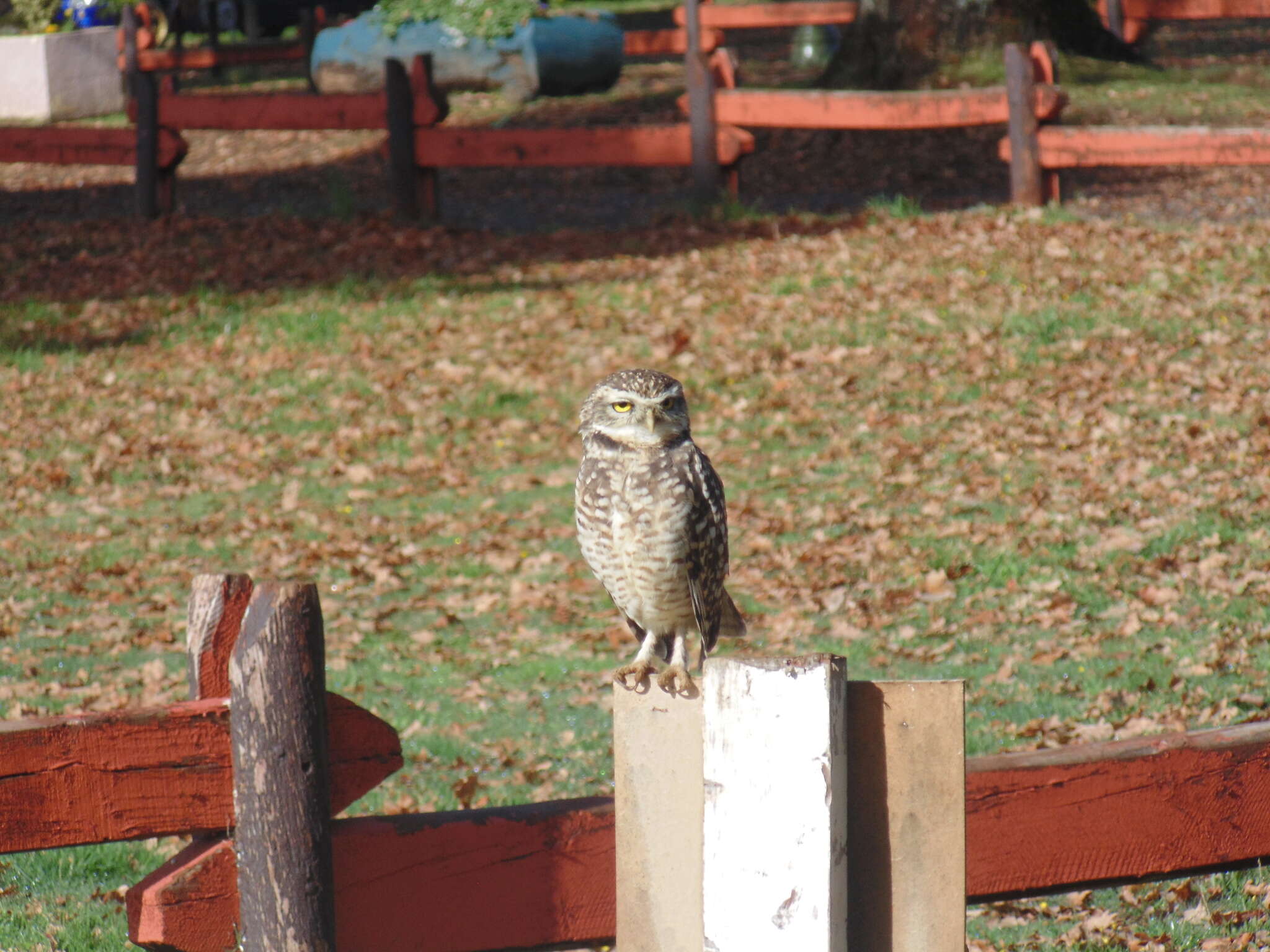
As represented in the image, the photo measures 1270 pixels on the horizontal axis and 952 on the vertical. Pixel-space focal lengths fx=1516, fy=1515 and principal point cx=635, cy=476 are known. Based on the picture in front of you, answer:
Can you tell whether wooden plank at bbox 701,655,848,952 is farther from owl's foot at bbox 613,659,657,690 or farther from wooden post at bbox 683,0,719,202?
wooden post at bbox 683,0,719,202

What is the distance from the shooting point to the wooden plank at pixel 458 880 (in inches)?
94.0

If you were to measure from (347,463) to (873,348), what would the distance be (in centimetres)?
397

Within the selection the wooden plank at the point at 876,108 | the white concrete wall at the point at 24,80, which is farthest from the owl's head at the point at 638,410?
the white concrete wall at the point at 24,80

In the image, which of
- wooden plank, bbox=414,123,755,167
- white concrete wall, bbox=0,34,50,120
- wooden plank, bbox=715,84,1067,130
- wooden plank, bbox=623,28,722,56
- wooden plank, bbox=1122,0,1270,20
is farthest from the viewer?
white concrete wall, bbox=0,34,50,120

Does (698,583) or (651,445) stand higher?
(651,445)

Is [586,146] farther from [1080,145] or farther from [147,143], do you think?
[147,143]

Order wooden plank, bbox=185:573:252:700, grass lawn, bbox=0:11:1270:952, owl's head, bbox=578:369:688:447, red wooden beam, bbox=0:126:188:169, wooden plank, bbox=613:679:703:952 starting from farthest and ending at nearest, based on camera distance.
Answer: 1. red wooden beam, bbox=0:126:188:169
2. grass lawn, bbox=0:11:1270:952
3. owl's head, bbox=578:369:688:447
4. wooden plank, bbox=185:573:252:700
5. wooden plank, bbox=613:679:703:952

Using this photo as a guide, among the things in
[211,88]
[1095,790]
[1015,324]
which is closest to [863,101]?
[1015,324]

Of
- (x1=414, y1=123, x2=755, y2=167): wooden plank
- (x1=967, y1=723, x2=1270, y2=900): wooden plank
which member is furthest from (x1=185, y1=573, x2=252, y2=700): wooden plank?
(x1=414, y1=123, x2=755, y2=167): wooden plank

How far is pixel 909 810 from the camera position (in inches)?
83.5

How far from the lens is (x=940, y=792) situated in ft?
6.93

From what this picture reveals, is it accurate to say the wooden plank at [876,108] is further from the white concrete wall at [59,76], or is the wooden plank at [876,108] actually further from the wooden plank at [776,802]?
the white concrete wall at [59,76]

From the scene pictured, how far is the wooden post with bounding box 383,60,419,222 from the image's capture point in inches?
627

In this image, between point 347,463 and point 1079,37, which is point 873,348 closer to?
point 347,463
